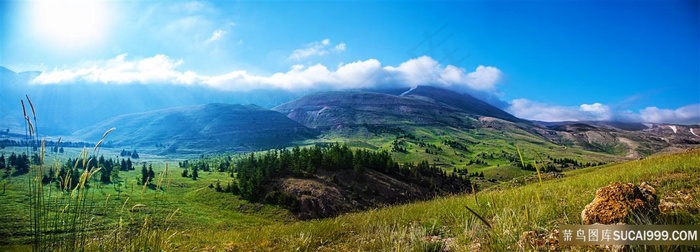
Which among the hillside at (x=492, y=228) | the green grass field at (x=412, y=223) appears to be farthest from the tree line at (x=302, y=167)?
the hillside at (x=492, y=228)

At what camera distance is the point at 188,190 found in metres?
108

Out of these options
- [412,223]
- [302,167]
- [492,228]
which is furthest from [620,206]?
[302,167]

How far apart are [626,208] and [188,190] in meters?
116

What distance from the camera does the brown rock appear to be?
495cm

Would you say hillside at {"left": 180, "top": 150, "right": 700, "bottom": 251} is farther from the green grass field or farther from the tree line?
the tree line

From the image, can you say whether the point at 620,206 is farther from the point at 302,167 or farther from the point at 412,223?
the point at 302,167

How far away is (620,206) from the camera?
504 cm

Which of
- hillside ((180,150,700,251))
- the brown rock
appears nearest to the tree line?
hillside ((180,150,700,251))

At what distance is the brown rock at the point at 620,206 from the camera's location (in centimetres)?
495

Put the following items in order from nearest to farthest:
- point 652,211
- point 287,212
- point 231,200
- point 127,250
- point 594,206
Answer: point 652,211, point 594,206, point 127,250, point 287,212, point 231,200

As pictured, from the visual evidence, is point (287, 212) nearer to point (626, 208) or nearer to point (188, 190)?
point (188, 190)

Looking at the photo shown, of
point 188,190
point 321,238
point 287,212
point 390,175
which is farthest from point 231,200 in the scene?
point 321,238

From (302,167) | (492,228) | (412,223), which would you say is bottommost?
(302,167)

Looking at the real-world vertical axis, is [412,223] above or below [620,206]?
below
